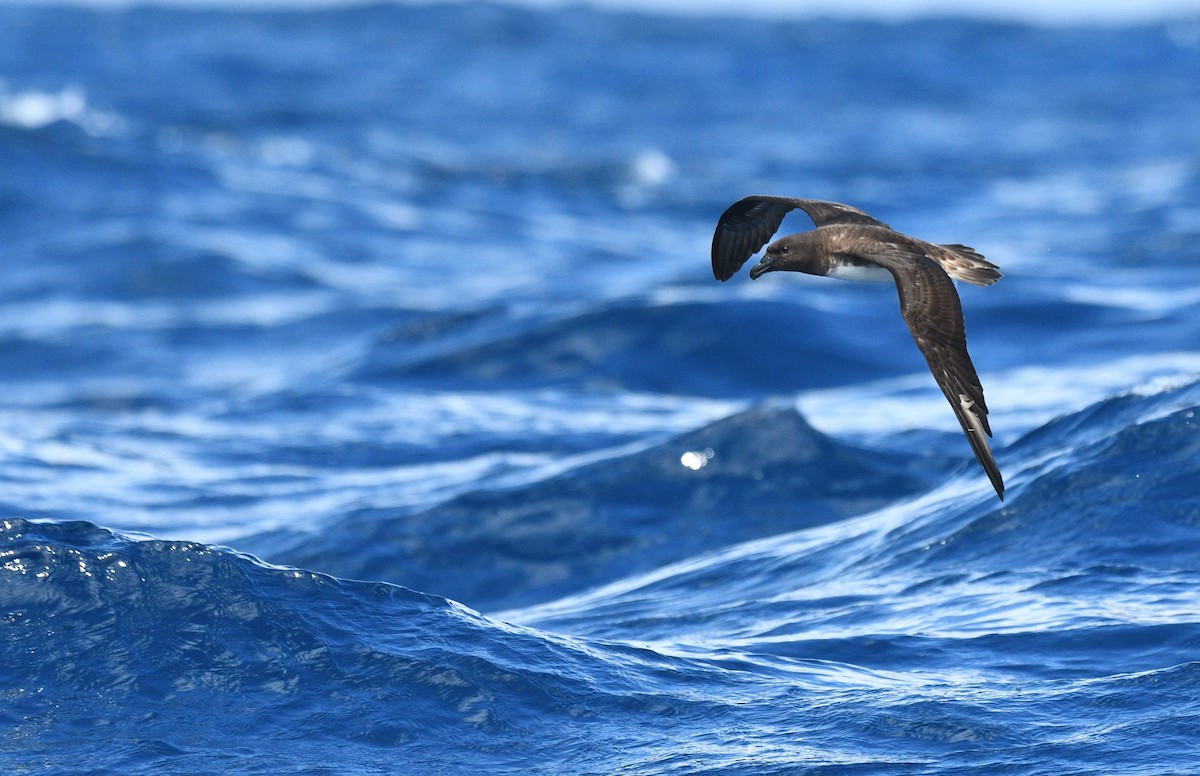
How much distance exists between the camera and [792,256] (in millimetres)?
7352

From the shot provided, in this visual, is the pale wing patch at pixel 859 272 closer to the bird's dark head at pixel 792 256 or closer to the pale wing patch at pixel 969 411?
the bird's dark head at pixel 792 256

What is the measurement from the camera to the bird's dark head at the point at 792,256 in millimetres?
7281

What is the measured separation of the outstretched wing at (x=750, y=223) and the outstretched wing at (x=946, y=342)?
51.7 inches

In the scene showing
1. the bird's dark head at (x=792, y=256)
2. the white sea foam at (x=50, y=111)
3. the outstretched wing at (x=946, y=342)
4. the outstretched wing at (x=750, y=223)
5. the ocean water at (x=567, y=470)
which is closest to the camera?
the outstretched wing at (x=946, y=342)

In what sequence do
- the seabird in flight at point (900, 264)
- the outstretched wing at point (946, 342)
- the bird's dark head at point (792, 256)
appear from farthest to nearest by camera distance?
1. the bird's dark head at point (792, 256)
2. the seabird in flight at point (900, 264)
3. the outstretched wing at point (946, 342)

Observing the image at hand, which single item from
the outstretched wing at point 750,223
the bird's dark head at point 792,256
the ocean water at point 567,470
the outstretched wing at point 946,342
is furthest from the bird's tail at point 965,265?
the ocean water at point 567,470

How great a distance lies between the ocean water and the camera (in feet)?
20.3

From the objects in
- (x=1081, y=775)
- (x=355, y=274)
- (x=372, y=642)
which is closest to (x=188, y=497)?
(x=372, y=642)

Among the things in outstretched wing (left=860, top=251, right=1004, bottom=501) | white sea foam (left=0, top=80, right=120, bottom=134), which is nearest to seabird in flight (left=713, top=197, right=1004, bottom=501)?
outstretched wing (left=860, top=251, right=1004, bottom=501)

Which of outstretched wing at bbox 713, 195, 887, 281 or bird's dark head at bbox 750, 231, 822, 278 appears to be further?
outstretched wing at bbox 713, 195, 887, 281

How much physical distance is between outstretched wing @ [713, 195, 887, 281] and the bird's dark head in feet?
1.21

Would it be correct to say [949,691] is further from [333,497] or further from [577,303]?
[577,303]

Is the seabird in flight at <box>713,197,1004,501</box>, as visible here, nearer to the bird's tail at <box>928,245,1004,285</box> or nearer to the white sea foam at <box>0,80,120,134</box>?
the bird's tail at <box>928,245,1004,285</box>

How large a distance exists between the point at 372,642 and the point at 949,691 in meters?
2.35
